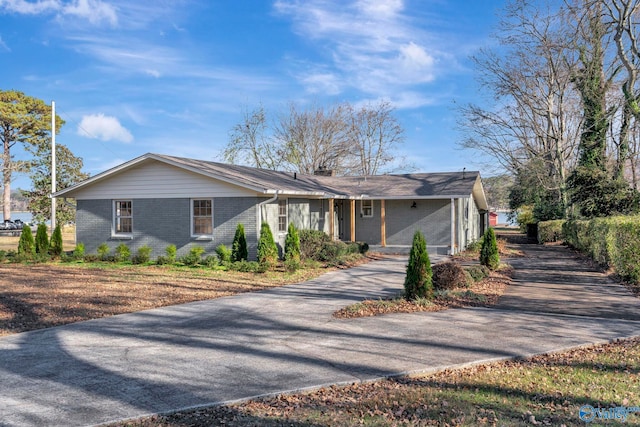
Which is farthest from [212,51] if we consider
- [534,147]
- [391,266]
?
[534,147]

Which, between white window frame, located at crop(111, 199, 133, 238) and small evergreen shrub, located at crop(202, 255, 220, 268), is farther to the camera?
white window frame, located at crop(111, 199, 133, 238)

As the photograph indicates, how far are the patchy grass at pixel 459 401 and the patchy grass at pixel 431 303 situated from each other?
338 cm

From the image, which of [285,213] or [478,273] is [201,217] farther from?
[478,273]

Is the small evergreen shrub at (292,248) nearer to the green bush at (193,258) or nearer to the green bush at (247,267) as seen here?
the green bush at (247,267)

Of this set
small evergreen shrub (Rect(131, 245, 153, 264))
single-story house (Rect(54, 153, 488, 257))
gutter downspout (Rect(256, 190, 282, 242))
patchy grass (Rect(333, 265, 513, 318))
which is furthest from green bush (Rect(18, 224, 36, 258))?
patchy grass (Rect(333, 265, 513, 318))

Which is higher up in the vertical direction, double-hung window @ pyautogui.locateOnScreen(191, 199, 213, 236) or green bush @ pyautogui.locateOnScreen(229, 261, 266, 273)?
double-hung window @ pyautogui.locateOnScreen(191, 199, 213, 236)

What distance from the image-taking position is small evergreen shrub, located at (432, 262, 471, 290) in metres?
11.0

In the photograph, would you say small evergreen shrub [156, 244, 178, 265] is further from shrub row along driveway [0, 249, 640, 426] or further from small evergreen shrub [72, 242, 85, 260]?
shrub row along driveway [0, 249, 640, 426]

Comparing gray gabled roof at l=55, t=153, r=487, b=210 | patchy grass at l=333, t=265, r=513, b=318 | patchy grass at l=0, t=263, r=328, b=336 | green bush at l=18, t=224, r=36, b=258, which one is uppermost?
gray gabled roof at l=55, t=153, r=487, b=210

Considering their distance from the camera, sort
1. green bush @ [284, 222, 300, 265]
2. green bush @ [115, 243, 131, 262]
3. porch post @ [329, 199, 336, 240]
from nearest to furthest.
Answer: green bush @ [284, 222, 300, 265] → green bush @ [115, 243, 131, 262] → porch post @ [329, 199, 336, 240]

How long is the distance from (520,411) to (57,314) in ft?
26.5

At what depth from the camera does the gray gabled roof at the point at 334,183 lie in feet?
55.6

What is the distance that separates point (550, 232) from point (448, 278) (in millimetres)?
22391

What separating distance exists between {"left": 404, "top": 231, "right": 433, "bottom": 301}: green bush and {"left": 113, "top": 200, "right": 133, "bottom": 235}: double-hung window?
42.2 ft
